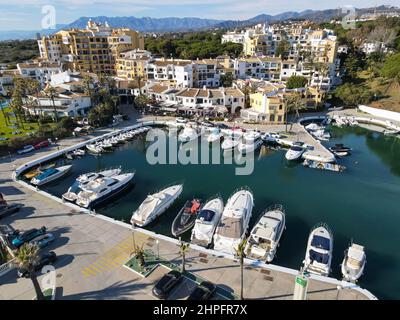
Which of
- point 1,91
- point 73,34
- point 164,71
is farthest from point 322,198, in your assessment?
point 73,34

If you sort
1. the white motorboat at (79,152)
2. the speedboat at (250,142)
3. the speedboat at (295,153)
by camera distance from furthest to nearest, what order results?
1. the speedboat at (250,142)
2. the white motorboat at (79,152)
3. the speedboat at (295,153)

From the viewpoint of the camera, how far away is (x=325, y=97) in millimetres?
80250

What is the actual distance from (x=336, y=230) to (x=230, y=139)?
28.3m

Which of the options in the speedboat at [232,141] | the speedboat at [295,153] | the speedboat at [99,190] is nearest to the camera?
the speedboat at [99,190]

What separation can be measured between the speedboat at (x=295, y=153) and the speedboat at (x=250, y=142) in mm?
6466

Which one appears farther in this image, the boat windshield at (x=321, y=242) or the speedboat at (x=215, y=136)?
the speedboat at (x=215, y=136)

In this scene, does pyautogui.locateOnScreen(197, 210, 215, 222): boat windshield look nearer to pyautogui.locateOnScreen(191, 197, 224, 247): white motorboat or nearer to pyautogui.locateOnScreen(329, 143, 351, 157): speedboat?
pyautogui.locateOnScreen(191, 197, 224, 247): white motorboat

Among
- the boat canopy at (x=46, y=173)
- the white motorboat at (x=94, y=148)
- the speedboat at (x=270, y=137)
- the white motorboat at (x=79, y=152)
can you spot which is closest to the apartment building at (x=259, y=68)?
the speedboat at (x=270, y=137)

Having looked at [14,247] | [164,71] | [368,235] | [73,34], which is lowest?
[368,235]

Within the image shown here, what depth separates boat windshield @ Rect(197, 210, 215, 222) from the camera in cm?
3024

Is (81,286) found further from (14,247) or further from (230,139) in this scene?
(230,139)

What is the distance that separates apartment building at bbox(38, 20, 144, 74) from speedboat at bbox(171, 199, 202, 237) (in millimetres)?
83903

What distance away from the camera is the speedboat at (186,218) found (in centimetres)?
3067

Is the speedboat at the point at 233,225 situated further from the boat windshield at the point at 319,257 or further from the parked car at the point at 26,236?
the parked car at the point at 26,236
